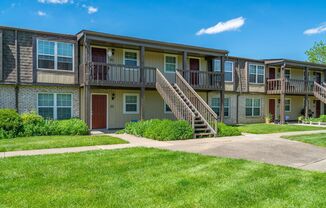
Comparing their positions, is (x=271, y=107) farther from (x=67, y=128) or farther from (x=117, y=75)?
(x=67, y=128)

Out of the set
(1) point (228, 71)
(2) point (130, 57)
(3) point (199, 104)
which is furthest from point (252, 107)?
(2) point (130, 57)

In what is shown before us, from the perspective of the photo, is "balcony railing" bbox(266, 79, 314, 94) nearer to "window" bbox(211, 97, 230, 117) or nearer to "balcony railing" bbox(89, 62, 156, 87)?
"window" bbox(211, 97, 230, 117)

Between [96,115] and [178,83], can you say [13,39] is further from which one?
[178,83]

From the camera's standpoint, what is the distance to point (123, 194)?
486cm

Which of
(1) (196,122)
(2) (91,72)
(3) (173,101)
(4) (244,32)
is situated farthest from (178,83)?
(4) (244,32)

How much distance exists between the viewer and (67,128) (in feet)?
43.2

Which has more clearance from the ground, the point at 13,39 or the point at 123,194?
the point at 13,39

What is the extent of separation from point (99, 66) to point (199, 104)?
19.4 ft

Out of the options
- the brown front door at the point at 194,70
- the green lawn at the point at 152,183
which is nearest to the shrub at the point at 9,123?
the green lawn at the point at 152,183

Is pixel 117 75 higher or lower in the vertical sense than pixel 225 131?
higher

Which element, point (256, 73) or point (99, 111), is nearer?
point (99, 111)

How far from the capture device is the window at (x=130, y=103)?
17.6m

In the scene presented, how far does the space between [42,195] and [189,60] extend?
16413 mm

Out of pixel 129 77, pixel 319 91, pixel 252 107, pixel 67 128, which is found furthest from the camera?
pixel 319 91
